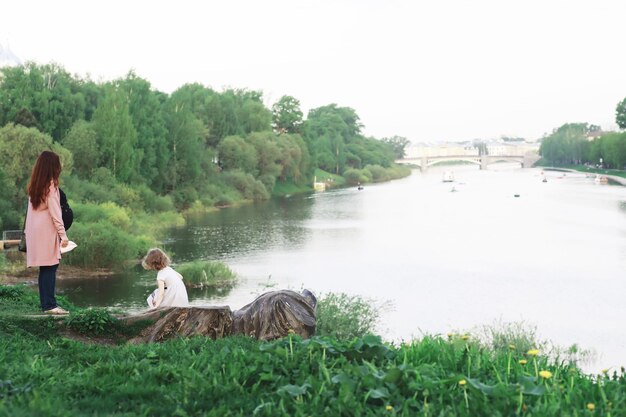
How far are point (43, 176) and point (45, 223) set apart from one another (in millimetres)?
488

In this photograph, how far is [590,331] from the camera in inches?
685

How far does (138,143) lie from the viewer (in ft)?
145

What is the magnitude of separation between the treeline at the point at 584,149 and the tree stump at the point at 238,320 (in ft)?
262

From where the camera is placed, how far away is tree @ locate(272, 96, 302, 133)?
79750 millimetres

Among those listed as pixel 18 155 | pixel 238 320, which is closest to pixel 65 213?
pixel 238 320

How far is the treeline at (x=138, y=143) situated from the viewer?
35688 mm

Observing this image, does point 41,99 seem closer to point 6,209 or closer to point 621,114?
point 6,209

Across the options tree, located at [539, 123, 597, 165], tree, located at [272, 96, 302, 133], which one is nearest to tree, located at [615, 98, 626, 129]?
tree, located at [539, 123, 597, 165]

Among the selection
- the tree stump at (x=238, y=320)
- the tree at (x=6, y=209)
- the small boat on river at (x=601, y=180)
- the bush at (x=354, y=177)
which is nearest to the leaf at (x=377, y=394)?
the tree stump at (x=238, y=320)

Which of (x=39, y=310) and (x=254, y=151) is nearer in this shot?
(x=39, y=310)

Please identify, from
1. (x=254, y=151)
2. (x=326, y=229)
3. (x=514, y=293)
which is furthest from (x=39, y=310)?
(x=254, y=151)

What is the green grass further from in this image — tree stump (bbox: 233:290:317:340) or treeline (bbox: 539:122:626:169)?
tree stump (bbox: 233:290:317:340)

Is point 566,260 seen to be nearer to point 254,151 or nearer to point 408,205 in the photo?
point 408,205

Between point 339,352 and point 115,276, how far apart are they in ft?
68.6
